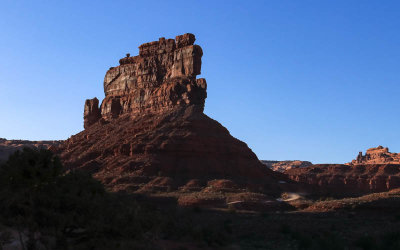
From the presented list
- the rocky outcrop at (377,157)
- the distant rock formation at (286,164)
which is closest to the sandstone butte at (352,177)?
the rocky outcrop at (377,157)

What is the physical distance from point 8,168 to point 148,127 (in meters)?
44.9

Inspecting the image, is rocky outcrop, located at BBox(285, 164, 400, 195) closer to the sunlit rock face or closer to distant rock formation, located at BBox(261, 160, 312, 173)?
the sunlit rock face

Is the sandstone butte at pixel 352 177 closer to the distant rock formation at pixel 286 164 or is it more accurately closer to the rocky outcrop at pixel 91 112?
the rocky outcrop at pixel 91 112

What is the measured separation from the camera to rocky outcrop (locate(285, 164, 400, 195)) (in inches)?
3036

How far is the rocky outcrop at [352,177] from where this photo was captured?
77.1 m

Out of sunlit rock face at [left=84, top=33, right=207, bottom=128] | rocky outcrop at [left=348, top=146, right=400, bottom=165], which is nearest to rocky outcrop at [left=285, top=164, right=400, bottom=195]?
sunlit rock face at [left=84, top=33, right=207, bottom=128]

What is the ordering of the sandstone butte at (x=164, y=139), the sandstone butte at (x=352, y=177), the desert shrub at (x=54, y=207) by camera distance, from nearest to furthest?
the desert shrub at (x=54, y=207) → the sandstone butte at (x=164, y=139) → the sandstone butte at (x=352, y=177)

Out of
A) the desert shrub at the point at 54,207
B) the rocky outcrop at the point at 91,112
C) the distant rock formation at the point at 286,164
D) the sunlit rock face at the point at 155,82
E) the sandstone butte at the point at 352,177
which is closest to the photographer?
the desert shrub at the point at 54,207

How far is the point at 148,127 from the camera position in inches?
2409

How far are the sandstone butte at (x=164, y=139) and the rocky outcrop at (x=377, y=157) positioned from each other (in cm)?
6884

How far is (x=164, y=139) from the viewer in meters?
56.7

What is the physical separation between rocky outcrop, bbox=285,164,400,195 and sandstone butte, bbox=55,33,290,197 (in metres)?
23.1

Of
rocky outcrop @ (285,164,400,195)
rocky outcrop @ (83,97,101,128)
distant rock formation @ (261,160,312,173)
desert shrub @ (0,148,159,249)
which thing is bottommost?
desert shrub @ (0,148,159,249)

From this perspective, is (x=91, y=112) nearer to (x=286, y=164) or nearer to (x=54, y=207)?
(x=54, y=207)
